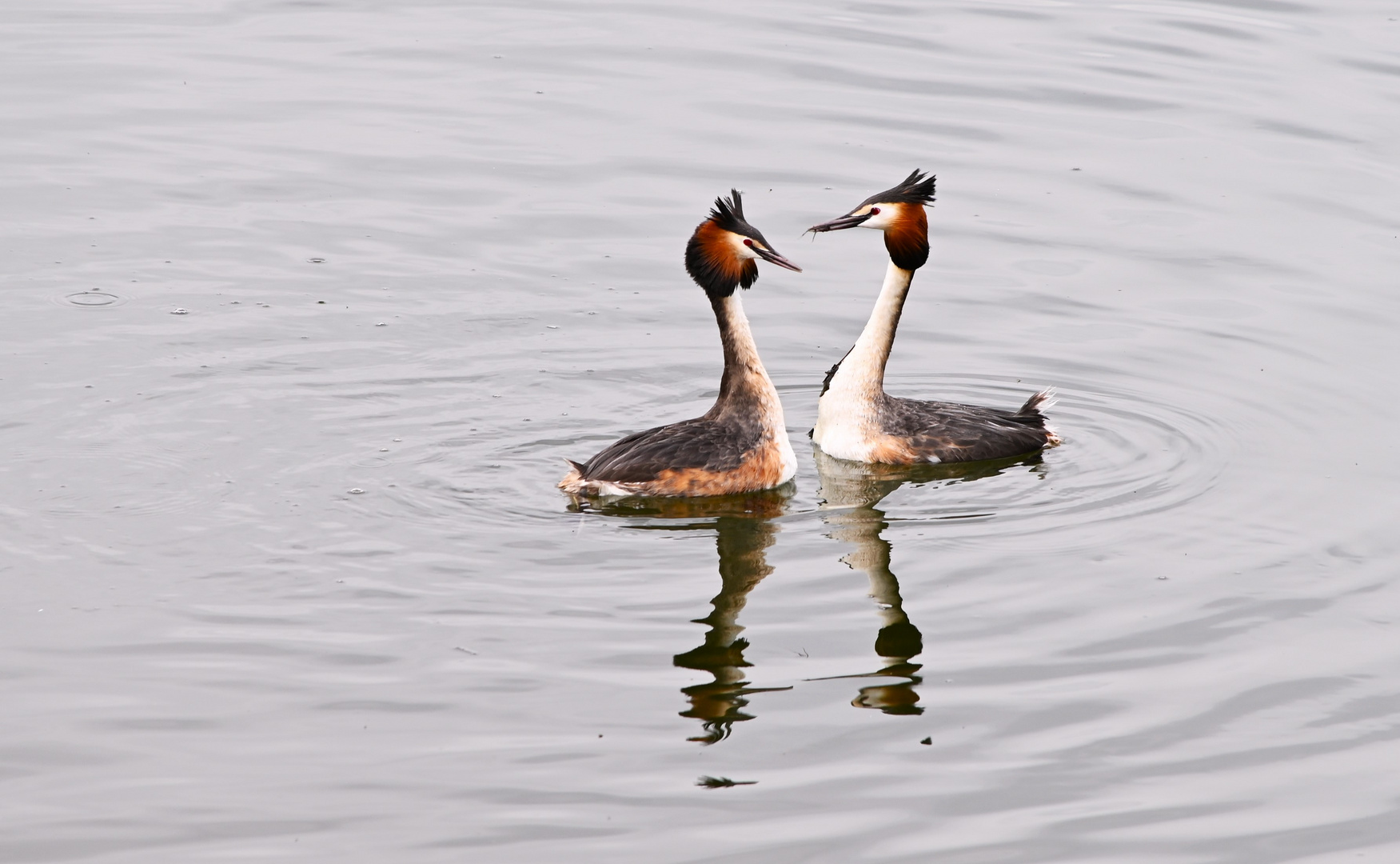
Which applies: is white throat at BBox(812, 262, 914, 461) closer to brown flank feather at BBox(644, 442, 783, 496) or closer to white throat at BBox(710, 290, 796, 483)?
white throat at BBox(710, 290, 796, 483)

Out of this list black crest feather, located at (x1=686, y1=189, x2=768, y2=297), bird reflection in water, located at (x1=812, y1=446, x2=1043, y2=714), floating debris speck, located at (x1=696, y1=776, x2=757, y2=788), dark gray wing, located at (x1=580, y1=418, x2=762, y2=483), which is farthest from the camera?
black crest feather, located at (x1=686, y1=189, x2=768, y2=297)

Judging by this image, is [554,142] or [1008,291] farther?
[554,142]

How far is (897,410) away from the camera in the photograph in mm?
11211

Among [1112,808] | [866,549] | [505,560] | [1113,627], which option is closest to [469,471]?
[505,560]

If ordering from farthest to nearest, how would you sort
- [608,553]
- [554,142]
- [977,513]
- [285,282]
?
[554,142]
[285,282]
[977,513]
[608,553]

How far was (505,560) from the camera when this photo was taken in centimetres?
905

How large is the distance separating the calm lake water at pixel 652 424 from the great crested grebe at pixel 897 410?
0.16 m

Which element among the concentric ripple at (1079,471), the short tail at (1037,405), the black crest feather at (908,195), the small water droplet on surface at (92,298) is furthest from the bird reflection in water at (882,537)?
the small water droplet on surface at (92,298)

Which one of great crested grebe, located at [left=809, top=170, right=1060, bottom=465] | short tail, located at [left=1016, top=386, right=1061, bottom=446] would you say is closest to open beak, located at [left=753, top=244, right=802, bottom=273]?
great crested grebe, located at [left=809, top=170, right=1060, bottom=465]

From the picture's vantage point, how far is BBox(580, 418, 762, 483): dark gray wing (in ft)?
32.4

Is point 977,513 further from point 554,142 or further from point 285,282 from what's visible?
point 554,142

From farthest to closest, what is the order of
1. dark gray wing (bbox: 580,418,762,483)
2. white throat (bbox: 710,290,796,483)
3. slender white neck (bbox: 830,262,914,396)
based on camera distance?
slender white neck (bbox: 830,262,914,396) → white throat (bbox: 710,290,796,483) → dark gray wing (bbox: 580,418,762,483)

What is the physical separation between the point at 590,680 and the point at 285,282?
668 centimetres

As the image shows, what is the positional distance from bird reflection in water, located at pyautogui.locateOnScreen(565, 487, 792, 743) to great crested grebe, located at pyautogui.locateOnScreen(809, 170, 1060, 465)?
0.89 metres
